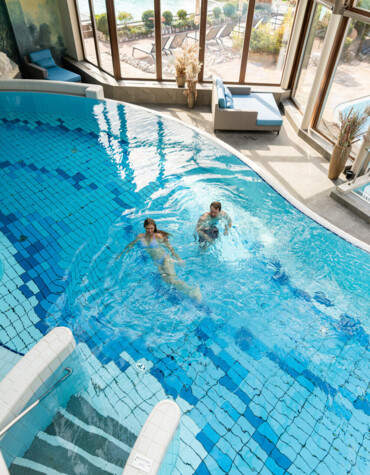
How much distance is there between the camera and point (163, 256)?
531 cm

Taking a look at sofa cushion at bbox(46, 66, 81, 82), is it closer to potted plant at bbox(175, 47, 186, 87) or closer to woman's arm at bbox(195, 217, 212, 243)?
potted plant at bbox(175, 47, 186, 87)

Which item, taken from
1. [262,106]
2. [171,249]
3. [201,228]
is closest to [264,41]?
[262,106]

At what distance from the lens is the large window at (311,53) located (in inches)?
326

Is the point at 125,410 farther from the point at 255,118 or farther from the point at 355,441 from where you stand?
the point at 255,118

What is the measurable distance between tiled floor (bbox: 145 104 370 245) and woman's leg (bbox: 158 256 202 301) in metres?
2.89

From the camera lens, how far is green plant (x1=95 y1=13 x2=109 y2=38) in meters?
9.73

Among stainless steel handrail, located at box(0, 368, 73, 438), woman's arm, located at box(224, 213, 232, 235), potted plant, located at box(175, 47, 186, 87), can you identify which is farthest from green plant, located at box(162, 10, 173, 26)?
stainless steel handrail, located at box(0, 368, 73, 438)

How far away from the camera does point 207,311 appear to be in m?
4.98

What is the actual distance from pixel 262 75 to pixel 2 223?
7725 millimetres

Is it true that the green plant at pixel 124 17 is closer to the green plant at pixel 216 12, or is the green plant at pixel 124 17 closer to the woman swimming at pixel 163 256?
the green plant at pixel 216 12

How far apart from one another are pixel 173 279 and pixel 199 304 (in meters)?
0.53

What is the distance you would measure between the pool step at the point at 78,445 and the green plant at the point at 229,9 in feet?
30.2

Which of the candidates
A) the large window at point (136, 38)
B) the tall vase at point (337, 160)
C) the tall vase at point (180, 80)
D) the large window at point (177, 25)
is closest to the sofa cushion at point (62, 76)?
the large window at point (136, 38)

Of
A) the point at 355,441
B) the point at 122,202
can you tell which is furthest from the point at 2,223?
the point at 355,441
